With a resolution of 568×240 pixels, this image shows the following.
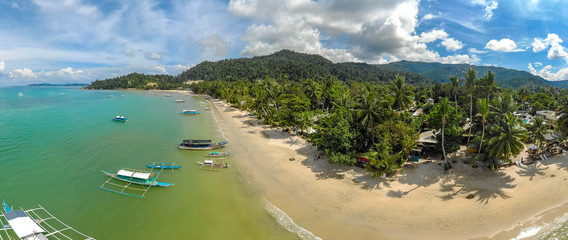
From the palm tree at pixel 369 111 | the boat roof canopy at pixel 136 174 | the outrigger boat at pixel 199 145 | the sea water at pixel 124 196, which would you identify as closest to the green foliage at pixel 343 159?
the palm tree at pixel 369 111

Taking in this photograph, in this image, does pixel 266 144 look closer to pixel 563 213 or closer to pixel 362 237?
pixel 362 237

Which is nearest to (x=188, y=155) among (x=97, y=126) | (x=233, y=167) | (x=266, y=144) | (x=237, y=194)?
(x=233, y=167)

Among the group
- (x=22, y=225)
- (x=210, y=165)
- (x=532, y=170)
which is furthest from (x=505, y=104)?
(x=22, y=225)

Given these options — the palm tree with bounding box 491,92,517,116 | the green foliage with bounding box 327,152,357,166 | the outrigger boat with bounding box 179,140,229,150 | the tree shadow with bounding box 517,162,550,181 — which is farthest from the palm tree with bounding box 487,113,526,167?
the outrigger boat with bounding box 179,140,229,150

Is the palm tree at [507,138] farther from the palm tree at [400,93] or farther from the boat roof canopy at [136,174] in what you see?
the boat roof canopy at [136,174]

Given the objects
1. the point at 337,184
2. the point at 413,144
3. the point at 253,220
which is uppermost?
the point at 413,144

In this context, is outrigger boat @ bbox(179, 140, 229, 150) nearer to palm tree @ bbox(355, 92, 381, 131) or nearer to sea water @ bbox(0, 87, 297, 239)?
sea water @ bbox(0, 87, 297, 239)
